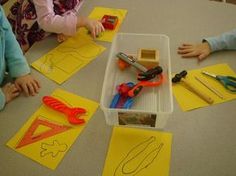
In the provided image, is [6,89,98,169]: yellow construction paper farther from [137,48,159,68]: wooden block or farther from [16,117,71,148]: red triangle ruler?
[137,48,159,68]: wooden block

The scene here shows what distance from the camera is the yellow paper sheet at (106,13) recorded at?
3.06 ft

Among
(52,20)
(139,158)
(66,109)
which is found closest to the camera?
(139,158)

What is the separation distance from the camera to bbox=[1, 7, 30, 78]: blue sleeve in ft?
2.66

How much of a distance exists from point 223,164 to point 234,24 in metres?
0.57

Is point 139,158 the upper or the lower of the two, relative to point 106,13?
lower

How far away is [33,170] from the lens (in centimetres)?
59

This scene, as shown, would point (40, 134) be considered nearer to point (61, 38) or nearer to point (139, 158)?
point (139, 158)

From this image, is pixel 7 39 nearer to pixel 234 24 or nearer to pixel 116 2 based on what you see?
pixel 116 2

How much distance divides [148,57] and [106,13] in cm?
34

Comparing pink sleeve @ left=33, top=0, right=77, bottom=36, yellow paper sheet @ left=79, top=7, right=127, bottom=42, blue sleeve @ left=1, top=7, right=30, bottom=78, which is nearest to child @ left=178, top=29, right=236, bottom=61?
yellow paper sheet @ left=79, top=7, right=127, bottom=42

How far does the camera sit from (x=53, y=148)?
2.07 ft

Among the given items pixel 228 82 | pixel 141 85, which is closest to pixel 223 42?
pixel 228 82

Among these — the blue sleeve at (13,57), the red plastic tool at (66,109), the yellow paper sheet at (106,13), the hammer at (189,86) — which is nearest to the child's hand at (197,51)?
the hammer at (189,86)

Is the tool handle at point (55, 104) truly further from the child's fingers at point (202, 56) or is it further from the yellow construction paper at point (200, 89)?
the child's fingers at point (202, 56)
